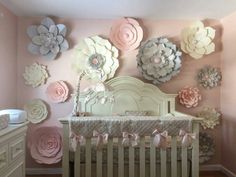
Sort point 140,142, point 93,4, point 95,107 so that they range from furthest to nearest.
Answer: point 95,107 < point 93,4 < point 140,142

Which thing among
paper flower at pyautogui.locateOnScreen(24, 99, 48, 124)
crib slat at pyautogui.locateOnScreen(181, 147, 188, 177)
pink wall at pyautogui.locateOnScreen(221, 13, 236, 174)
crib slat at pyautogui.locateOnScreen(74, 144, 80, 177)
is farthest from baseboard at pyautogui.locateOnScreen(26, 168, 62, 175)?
pink wall at pyautogui.locateOnScreen(221, 13, 236, 174)

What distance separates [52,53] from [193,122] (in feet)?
7.31

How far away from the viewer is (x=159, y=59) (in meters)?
3.91

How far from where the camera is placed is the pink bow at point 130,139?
2445 millimetres

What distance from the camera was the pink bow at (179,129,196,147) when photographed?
8.14ft

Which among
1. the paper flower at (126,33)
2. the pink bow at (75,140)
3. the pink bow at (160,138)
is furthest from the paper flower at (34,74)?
the pink bow at (160,138)

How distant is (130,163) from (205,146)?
1859 mm

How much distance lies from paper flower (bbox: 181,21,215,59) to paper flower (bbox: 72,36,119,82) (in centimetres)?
101

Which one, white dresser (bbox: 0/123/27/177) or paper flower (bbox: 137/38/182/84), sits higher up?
paper flower (bbox: 137/38/182/84)

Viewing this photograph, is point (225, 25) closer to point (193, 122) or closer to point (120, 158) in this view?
point (193, 122)

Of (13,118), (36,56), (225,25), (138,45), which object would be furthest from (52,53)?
(225,25)

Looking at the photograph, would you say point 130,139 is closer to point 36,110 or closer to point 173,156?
point 173,156

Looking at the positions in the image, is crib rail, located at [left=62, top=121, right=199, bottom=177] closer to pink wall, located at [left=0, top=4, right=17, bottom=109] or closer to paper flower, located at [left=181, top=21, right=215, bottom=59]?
pink wall, located at [left=0, top=4, right=17, bottom=109]

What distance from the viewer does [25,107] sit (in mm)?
3926
